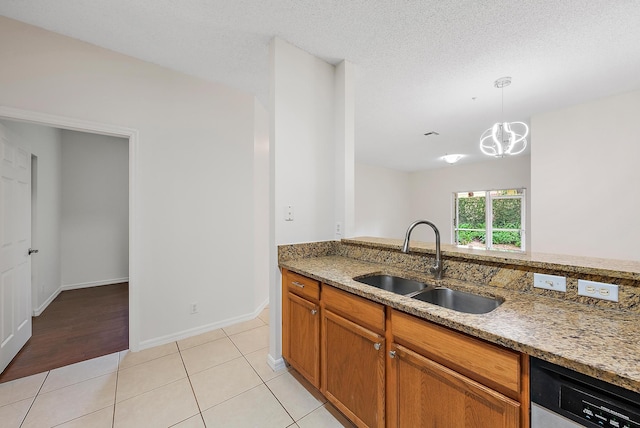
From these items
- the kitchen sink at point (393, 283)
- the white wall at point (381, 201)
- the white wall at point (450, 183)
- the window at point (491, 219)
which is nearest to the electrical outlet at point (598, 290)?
the kitchen sink at point (393, 283)

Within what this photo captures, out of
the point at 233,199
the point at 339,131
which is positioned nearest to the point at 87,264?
the point at 233,199

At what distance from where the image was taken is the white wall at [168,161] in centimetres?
196

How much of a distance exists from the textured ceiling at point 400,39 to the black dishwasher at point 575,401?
2.09 metres

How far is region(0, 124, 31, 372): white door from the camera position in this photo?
192 cm

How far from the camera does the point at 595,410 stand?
70 centimetres

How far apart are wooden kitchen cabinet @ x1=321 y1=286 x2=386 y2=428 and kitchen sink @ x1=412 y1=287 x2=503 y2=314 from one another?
1.07ft

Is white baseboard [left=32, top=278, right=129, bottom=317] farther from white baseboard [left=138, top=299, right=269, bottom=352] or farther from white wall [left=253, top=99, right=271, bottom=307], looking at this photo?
white wall [left=253, top=99, right=271, bottom=307]

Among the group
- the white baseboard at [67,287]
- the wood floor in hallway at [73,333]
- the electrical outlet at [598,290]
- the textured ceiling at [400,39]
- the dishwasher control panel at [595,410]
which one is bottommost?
the wood floor in hallway at [73,333]

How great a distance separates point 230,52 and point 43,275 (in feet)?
12.2

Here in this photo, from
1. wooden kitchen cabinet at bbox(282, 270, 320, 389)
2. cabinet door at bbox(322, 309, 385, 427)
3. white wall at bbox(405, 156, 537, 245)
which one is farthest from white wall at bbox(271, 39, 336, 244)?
white wall at bbox(405, 156, 537, 245)

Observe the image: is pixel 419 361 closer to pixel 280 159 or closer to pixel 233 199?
pixel 280 159

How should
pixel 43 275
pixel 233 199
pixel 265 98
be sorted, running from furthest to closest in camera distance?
pixel 43 275 < pixel 265 98 < pixel 233 199

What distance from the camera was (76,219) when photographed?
4176 mm

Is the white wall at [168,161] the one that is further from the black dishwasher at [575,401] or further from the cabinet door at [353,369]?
the black dishwasher at [575,401]
